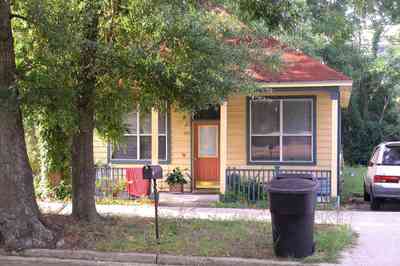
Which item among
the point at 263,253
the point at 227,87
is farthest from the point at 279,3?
the point at 263,253

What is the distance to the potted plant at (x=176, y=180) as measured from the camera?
1650 cm

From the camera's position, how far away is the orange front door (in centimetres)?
1720

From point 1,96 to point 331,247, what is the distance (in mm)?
5874

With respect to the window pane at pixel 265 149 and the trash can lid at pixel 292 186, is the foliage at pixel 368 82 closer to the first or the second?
the window pane at pixel 265 149

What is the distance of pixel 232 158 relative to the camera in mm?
16703

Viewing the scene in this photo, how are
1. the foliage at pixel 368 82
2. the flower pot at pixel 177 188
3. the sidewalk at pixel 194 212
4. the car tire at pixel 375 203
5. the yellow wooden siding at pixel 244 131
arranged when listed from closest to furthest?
the sidewalk at pixel 194 212
the car tire at pixel 375 203
the yellow wooden siding at pixel 244 131
the flower pot at pixel 177 188
the foliage at pixel 368 82

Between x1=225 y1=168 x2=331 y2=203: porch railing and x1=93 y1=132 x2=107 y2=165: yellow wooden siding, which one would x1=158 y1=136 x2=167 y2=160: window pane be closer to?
x1=93 y1=132 x2=107 y2=165: yellow wooden siding

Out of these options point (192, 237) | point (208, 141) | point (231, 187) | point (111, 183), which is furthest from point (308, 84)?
point (192, 237)

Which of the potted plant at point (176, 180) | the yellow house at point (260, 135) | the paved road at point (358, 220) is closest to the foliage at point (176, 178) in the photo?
the potted plant at point (176, 180)

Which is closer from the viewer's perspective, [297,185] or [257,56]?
[297,185]

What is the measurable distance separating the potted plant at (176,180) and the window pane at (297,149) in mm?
3109

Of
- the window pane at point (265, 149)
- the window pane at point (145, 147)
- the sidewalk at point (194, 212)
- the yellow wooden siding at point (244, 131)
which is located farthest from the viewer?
the window pane at point (145, 147)

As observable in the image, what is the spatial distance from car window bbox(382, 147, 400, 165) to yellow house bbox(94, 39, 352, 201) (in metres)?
1.36

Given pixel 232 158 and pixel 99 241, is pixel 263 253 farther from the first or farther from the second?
pixel 232 158
